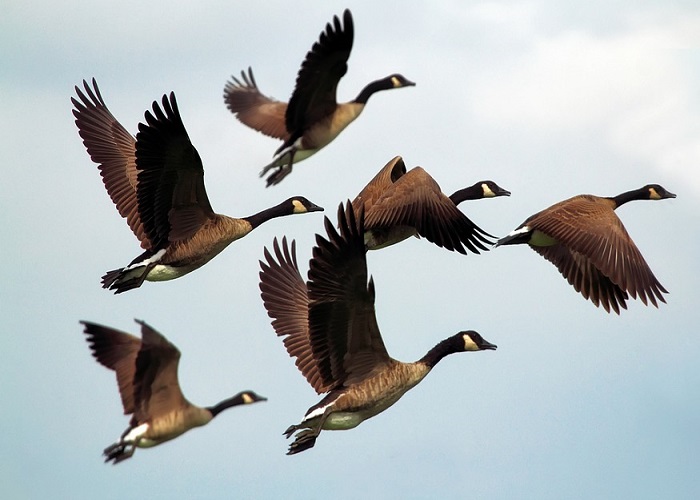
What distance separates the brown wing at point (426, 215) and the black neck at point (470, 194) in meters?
2.34

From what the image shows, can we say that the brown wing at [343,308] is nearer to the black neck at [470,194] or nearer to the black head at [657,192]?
the black neck at [470,194]

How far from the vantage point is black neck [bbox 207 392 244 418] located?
575 inches

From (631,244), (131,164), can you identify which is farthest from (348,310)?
(131,164)

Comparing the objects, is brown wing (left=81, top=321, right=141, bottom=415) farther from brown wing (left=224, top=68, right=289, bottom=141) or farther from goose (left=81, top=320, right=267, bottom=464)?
brown wing (left=224, top=68, right=289, bottom=141)

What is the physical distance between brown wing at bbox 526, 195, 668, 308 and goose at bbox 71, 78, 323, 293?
3.83 metres

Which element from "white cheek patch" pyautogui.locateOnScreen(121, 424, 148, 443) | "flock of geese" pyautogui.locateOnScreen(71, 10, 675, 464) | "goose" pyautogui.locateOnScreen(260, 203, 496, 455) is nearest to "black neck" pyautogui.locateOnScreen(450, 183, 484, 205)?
"flock of geese" pyautogui.locateOnScreen(71, 10, 675, 464)

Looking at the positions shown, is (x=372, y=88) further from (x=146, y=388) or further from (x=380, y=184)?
(x=146, y=388)

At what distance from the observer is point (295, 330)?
50.5 ft

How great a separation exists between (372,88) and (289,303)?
4.21m

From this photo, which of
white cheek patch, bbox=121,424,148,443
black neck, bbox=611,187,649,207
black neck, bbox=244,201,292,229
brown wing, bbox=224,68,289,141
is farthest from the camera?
brown wing, bbox=224,68,289,141

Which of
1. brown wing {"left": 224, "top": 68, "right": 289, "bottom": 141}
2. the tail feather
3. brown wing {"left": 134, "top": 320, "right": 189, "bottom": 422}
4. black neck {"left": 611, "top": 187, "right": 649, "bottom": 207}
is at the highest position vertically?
brown wing {"left": 224, "top": 68, "right": 289, "bottom": 141}

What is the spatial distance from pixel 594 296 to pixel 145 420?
19.9ft

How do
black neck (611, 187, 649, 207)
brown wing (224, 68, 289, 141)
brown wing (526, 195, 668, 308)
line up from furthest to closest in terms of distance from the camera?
brown wing (224, 68, 289, 141), black neck (611, 187, 649, 207), brown wing (526, 195, 668, 308)

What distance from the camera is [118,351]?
14.4 meters
